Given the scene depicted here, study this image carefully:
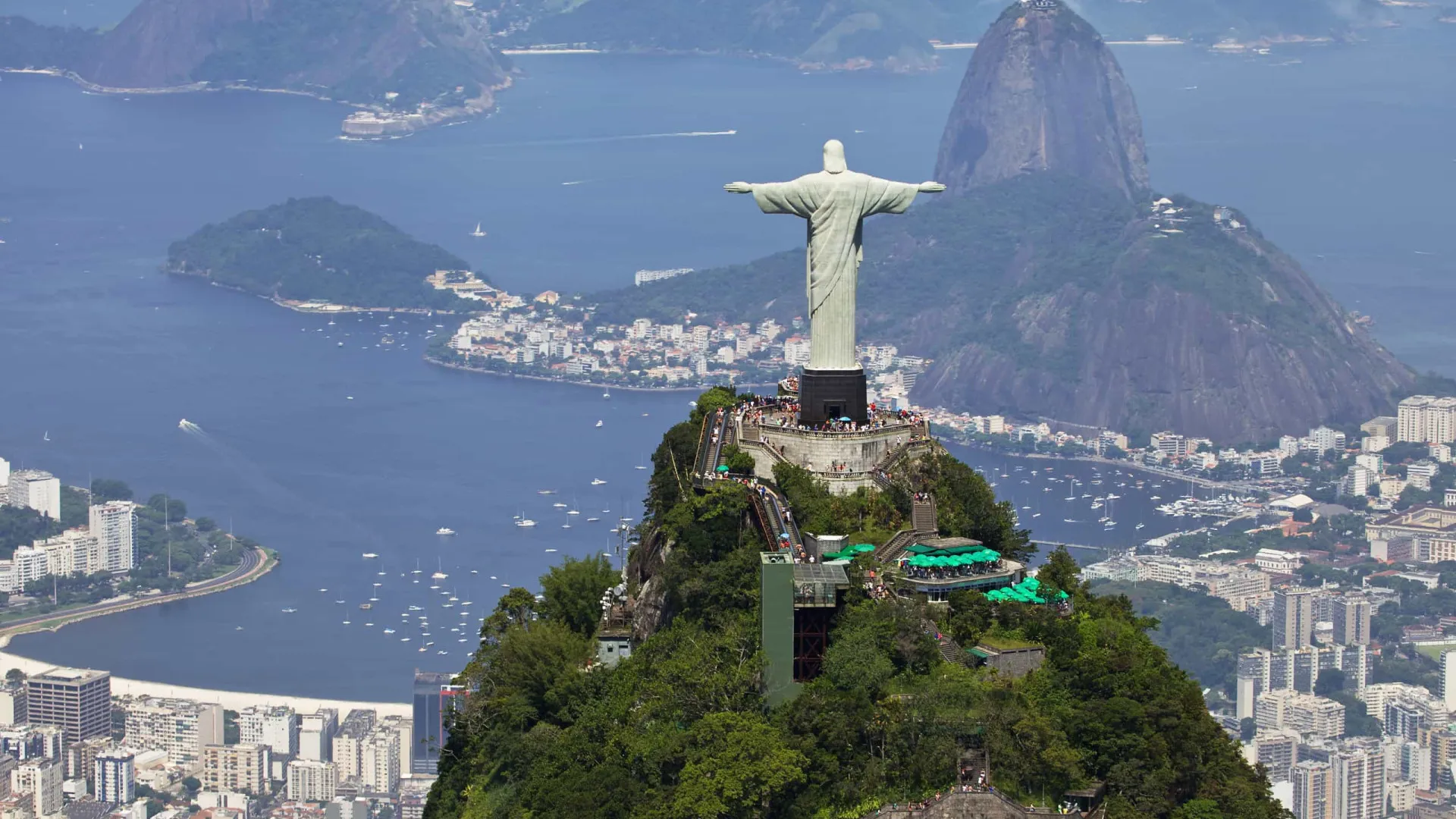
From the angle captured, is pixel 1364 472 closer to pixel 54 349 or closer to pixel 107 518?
pixel 107 518

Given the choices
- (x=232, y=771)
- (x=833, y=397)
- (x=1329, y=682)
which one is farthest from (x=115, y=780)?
(x=833, y=397)

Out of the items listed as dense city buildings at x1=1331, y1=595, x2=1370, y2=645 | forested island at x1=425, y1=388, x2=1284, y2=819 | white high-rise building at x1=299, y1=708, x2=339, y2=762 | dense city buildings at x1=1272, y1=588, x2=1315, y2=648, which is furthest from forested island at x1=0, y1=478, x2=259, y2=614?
forested island at x1=425, y1=388, x2=1284, y2=819

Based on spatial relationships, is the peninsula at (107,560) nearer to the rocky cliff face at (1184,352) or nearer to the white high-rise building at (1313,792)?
the white high-rise building at (1313,792)

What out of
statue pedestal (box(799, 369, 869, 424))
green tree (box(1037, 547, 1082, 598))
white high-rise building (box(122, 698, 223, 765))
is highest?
statue pedestal (box(799, 369, 869, 424))

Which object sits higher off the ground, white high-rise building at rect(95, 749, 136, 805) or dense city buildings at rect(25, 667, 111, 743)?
dense city buildings at rect(25, 667, 111, 743)

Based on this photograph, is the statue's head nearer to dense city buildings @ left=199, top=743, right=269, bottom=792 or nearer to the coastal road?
dense city buildings @ left=199, top=743, right=269, bottom=792

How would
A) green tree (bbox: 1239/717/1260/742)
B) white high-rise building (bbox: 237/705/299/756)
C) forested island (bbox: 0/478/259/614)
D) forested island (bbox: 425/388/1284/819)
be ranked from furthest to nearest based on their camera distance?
forested island (bbox: 0/478/259/614) → green tree (bbox: 1239/717/1260/742) → white high-rise building (bbox: 237/705/299/756) → forested island (bbox: 425/388/1284/819)

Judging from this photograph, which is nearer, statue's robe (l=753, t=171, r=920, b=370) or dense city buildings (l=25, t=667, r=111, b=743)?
statue's robe (l=753, t=171, r=920, b=370)

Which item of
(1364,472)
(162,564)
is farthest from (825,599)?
(1364,472)
